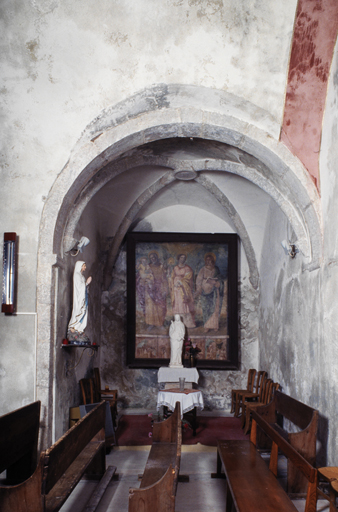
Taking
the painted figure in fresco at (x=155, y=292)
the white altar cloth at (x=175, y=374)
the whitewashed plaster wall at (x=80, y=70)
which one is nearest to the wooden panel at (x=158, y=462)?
the whitewashed plaster wall at (x=80, y=70)

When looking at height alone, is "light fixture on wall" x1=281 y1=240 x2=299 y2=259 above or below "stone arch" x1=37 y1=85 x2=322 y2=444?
below

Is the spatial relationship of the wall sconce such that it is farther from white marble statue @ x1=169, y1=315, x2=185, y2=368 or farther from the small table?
white marble statue @ x1=169, y1=315, x2=185, y2=368

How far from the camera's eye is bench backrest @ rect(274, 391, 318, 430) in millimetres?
4562

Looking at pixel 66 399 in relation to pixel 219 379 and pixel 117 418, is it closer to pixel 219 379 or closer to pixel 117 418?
pixel 117 418

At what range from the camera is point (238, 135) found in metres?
5.37

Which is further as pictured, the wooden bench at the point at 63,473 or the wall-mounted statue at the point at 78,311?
the wall-mounted statue at the point at 78,311

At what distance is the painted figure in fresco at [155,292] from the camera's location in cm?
903

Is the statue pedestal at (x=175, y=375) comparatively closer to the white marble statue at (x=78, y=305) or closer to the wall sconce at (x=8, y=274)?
the white marble statue at (x=78, y=305)

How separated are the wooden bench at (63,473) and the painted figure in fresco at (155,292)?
3.90 m

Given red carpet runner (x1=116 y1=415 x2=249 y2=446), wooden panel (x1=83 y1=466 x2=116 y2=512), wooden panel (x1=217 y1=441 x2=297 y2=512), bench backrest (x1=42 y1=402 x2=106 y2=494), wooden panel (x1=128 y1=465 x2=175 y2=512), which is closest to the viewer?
wooden panel (x1=128 y1=465 x2=175 y2=512)

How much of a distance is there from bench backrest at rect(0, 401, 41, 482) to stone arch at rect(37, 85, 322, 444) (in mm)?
365

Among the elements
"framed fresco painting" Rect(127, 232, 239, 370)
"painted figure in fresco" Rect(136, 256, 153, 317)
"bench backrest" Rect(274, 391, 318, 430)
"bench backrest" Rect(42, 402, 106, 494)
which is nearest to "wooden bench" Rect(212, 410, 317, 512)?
"bench backrest" Rect(274, 391, 318, 430)

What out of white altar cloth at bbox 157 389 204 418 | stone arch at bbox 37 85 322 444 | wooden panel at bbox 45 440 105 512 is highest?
stone arch at bbox 37 85 322 444

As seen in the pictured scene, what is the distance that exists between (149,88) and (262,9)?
1.49m
